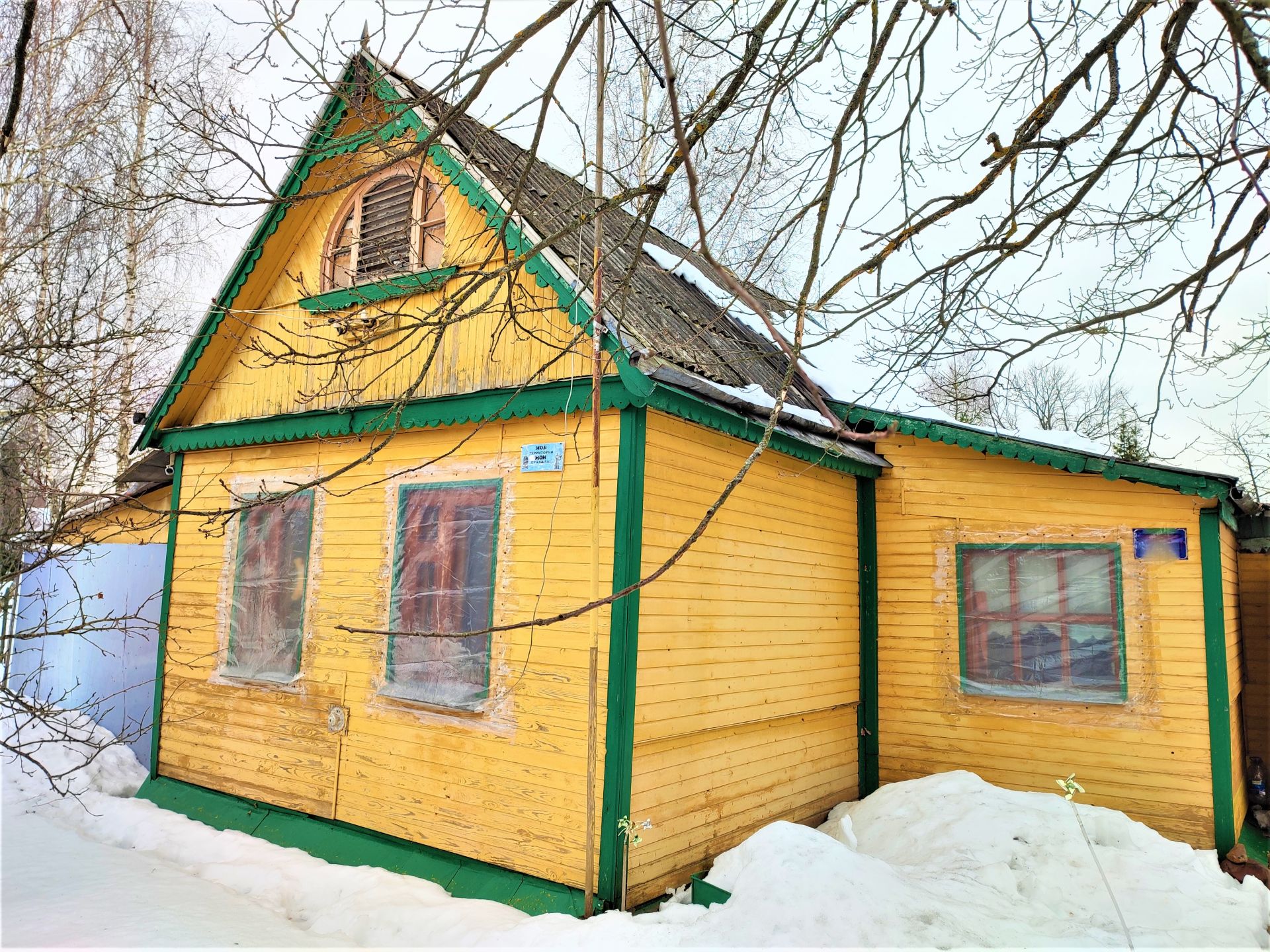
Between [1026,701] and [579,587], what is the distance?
15.1ft

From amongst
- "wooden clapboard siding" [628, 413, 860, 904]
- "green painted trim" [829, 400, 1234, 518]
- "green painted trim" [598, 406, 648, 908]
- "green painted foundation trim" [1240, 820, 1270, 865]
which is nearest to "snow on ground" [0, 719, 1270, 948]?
"green painted trim" [598, 406, 648, 908]

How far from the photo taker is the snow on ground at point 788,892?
4598 millimetres

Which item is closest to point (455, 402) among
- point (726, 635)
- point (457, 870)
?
point (726, 635)

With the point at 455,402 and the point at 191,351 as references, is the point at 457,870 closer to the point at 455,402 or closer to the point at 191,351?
the point at 455,402

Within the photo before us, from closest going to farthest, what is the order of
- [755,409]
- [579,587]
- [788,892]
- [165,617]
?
[788,892] → [579,587] → [755,409] → [165,617]

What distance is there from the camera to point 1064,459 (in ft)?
23.4

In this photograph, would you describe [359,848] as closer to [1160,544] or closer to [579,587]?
[579,587]

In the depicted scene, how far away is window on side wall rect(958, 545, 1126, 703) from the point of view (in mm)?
→ 7305

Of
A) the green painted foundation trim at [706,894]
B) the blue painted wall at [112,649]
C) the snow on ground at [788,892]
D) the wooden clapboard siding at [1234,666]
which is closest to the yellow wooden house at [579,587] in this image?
the wooden clapboard siding at [1234,666]

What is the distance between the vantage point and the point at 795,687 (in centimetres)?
718

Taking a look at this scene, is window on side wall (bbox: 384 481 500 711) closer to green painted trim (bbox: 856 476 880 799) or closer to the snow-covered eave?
the snow-covered eave

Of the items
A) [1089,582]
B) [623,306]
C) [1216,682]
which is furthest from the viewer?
[1089,582]

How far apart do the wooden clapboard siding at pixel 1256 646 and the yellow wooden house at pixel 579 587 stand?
112 cm

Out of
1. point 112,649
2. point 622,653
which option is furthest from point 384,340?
point 112,649
